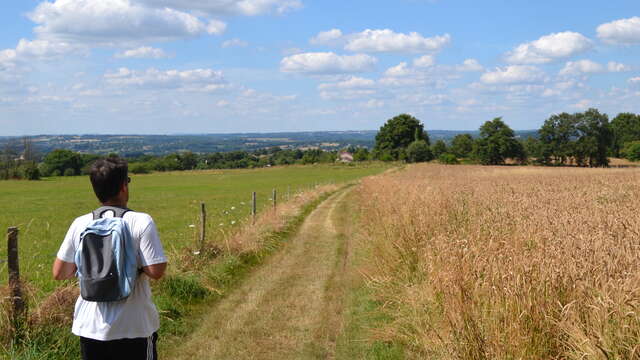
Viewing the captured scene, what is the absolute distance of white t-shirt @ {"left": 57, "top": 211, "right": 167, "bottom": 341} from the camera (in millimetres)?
3971

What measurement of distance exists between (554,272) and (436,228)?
4699mm

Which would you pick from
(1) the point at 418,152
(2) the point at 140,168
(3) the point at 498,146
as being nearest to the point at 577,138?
(3) the point at 498,146

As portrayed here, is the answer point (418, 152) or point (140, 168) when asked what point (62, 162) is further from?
point (418, 152)

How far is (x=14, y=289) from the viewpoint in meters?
6.71

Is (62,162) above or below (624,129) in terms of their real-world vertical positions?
below

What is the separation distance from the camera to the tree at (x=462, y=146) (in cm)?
13775

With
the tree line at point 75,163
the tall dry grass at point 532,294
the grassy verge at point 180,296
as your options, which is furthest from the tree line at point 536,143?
the tall dry grass at point 532,294

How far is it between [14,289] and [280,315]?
4.04 meters

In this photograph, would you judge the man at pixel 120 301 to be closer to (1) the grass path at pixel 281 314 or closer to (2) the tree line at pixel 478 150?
(1) the grass path at pixel 281 314

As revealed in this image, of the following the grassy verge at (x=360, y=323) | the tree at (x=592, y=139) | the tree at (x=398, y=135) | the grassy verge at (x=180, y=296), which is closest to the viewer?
the grassy verge at (x=180, y=296)

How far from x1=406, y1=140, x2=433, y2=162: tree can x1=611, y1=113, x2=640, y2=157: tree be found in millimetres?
44324

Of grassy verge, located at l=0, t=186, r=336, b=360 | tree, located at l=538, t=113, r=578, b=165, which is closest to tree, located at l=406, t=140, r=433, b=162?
tree, located at l=538, t=113, r=578, b=165

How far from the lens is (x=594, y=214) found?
310 inches

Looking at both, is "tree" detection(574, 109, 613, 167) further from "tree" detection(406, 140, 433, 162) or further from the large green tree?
"tree" detection(406, 140, 433, 162)
